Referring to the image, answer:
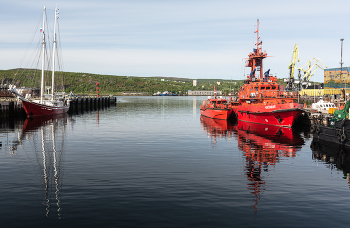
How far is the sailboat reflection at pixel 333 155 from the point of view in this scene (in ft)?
71.4

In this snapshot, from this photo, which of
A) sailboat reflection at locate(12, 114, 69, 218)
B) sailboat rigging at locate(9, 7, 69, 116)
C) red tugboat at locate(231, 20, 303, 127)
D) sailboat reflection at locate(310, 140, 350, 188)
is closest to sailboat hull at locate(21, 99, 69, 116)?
sailboat rigging at locate(9, 7, 69, 116)

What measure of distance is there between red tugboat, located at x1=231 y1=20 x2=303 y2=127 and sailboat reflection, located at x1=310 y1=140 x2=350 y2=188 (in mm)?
13447

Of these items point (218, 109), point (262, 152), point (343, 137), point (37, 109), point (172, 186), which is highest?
point (218, 109)

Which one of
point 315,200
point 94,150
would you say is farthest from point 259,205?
point 94,150

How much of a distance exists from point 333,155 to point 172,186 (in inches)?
673

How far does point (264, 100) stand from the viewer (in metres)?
52.2

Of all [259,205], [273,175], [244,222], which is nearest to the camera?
[244,222]

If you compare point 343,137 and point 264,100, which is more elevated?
point 264,100

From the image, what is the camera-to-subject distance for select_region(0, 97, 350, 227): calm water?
1220 centimetres

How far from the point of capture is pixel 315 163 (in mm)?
23047

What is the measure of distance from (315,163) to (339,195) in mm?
8108

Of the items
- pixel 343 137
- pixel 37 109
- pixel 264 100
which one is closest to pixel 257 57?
pixel 264 100

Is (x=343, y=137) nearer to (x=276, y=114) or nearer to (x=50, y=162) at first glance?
(x=276, y=114)

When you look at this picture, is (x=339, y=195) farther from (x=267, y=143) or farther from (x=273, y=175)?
(x=267, y=143)
